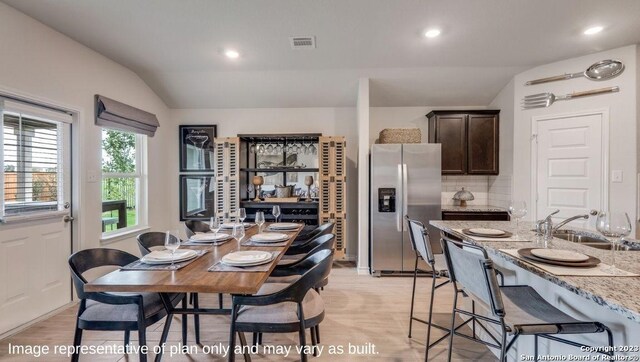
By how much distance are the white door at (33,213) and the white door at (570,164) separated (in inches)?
209

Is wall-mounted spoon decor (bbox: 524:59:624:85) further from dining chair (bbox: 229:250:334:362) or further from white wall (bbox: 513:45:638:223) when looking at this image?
dining chair (bbox: 229:250:334:362)

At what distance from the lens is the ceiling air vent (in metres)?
2.93

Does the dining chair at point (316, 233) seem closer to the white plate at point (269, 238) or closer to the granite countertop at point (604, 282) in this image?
the white plate at point (269, 238)

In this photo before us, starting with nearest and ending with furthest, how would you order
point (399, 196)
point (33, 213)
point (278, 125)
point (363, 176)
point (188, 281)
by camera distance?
point (188, 281)
point (33, 213)
point (399, 196)
point (363, 176)
point (278, 125)

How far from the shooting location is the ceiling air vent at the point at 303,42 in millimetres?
2930

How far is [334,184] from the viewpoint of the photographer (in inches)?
160

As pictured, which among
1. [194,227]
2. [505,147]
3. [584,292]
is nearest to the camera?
[584,292]

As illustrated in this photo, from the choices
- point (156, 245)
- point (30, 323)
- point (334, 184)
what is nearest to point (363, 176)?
point (334, 184)

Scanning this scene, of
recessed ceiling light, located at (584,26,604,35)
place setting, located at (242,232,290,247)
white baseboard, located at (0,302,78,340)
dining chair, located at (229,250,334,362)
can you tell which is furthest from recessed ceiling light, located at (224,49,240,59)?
recessed ceiling light, located at (584,26,604,35)

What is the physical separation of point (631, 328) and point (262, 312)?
1.66 m

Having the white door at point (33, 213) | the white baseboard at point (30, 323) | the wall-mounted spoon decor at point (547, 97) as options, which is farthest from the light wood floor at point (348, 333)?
the wall-mounted spoon decor at point (547, 97)

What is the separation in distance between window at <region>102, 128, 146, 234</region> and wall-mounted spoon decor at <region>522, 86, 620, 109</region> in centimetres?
511

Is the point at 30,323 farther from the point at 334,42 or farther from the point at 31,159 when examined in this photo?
the point at 334,42

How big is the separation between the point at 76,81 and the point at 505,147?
5.15 m
